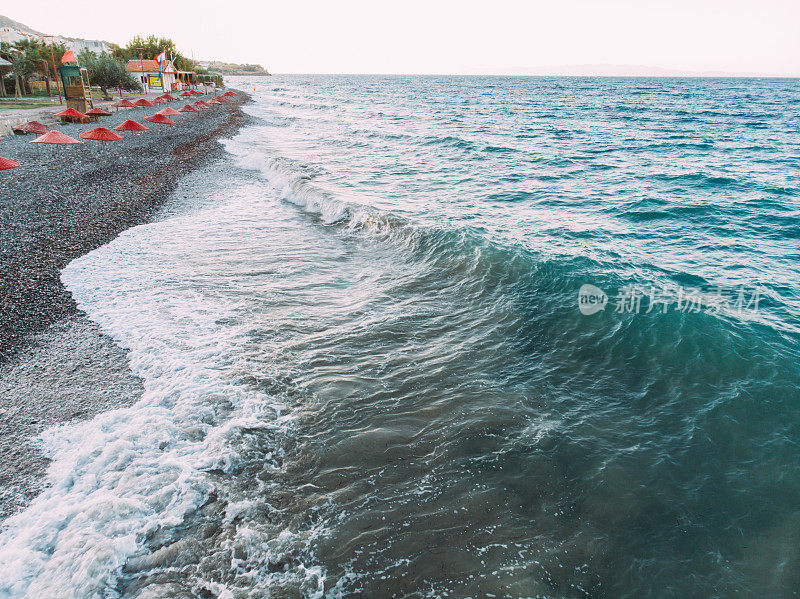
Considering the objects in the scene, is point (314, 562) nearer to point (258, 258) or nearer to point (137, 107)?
point (258, 258)

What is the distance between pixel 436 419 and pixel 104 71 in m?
73.8

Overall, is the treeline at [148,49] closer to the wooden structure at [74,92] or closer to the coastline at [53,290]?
the wooden structure at [74,92]

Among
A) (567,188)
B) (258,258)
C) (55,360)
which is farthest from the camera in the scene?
(567,188)

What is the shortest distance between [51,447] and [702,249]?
16.3 metres

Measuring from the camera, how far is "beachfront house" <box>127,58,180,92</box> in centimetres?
7425

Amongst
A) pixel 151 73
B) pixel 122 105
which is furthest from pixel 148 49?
pixel 122 105

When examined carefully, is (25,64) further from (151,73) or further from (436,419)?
(436,419)

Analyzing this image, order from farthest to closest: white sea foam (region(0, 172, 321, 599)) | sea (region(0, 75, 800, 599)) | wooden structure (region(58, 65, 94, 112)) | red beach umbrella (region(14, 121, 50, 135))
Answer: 1. wooden structure (region(58, 65, 94, 112))
2. red beach umbrella (region(14, 121, 50, 135))
3. sea (region(0, 75, 800, 599))
4. white sea foam (region(0, 172, 321, 599))

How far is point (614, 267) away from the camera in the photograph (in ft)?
37.4

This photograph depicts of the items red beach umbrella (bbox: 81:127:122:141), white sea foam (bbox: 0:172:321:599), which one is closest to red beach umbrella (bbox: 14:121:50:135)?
red beach umbrella (bbox: 81:127:122:141)

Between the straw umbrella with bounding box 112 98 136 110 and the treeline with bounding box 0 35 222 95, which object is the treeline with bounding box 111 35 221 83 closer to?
the treeline with bounding box 0 35 222 95

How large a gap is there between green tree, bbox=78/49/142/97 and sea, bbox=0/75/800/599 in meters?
60.0

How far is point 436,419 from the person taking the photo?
21.2ft

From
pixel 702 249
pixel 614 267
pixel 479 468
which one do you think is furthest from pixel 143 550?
pixel 702 249
